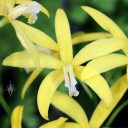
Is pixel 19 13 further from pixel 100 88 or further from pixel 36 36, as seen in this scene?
pixel 100 88

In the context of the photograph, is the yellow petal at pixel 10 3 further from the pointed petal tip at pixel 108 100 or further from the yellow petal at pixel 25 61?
the pointed petal tip at pixel 108 100

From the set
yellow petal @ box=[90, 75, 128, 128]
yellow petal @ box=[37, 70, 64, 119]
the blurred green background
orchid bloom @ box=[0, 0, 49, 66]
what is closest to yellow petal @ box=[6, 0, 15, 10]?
orchid bloom @ box=[0, 0, 49, 66]

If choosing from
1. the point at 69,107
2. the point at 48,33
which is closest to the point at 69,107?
the point at 69,107

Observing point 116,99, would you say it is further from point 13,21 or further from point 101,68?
point 13,21

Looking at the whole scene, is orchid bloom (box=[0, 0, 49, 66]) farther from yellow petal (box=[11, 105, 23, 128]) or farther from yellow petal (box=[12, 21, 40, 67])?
yellow petal (box=[11, 105, 23, 128])

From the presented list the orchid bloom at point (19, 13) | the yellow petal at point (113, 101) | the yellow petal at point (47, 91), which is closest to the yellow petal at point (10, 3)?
the orchid bloom at point (19, 13)

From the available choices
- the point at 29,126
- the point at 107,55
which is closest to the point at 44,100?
the point at 107,55

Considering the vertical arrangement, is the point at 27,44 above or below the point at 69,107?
above
